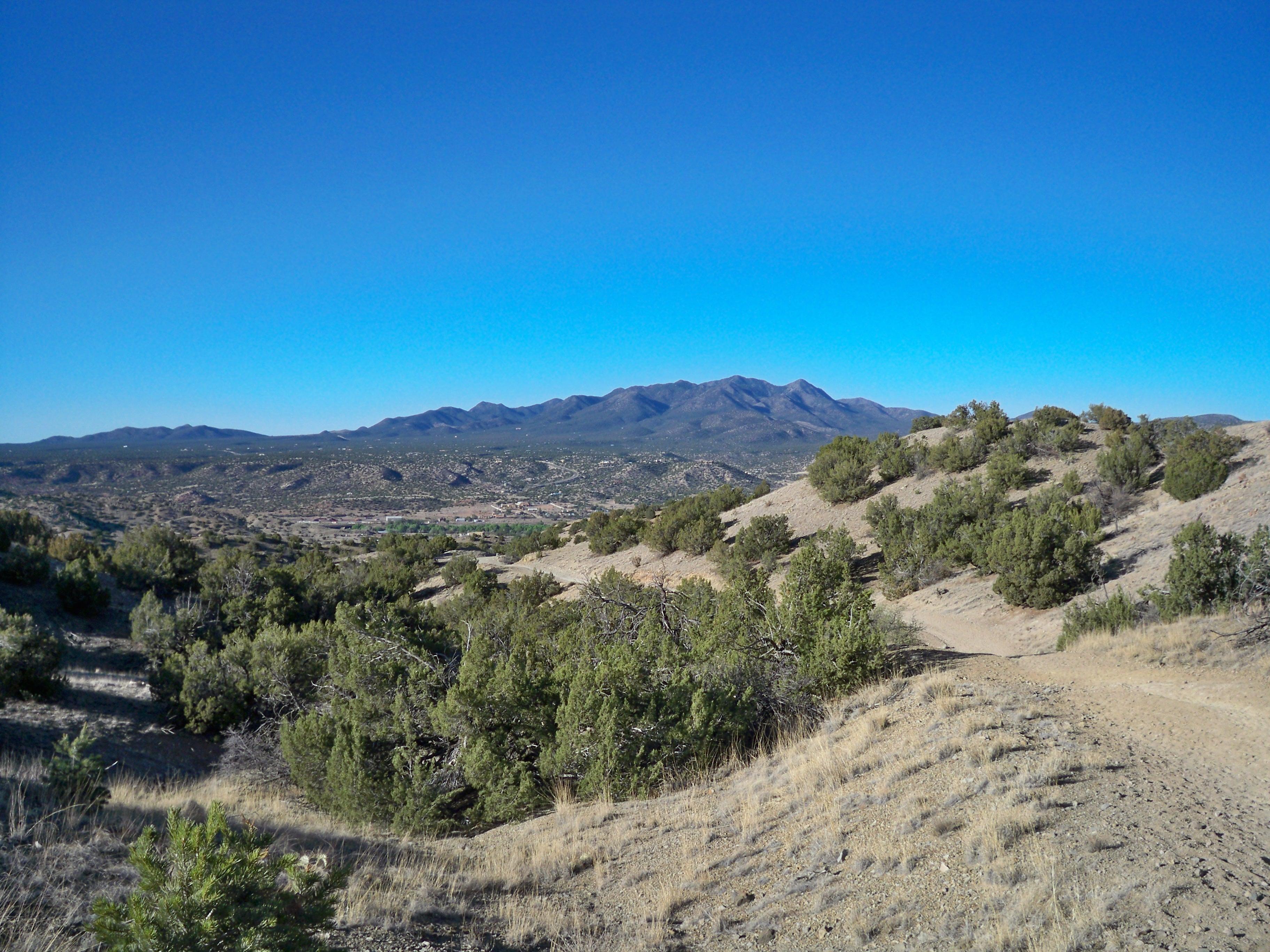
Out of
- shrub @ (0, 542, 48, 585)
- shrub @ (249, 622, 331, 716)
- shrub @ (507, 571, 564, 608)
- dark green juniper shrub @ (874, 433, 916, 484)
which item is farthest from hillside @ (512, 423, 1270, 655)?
shrub @ (0, 542, 48, 585)

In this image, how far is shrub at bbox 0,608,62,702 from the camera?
11.0m

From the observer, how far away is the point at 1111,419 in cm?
2816

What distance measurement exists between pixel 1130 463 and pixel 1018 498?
360cm

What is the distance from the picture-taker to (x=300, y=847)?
5.64m

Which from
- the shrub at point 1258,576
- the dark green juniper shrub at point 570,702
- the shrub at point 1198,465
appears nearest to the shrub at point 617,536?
the shrub at point 1198,465

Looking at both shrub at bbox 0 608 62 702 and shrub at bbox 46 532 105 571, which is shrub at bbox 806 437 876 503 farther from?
shrub at bbox 46 532 105 571

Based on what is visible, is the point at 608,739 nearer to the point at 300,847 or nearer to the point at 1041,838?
the point at 300,847

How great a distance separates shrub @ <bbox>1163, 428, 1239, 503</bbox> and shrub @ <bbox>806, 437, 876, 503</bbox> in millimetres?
10699

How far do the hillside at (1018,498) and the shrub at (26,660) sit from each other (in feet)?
57.5

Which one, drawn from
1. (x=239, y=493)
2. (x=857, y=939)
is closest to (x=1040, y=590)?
(x=857, y=939)

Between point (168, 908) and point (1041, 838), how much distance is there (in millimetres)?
5293

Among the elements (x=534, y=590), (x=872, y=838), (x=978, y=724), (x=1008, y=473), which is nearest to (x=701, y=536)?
(x=534, y=590)

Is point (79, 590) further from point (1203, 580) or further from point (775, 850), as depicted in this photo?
point (1203, 580)

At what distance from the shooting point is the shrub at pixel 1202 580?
37.4 feet
